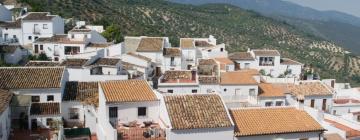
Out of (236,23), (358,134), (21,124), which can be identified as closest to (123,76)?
(21,124)

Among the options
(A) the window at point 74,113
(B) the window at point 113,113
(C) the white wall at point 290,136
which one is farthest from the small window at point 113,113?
(A) the window at point 74,113

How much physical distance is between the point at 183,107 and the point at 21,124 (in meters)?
16.8

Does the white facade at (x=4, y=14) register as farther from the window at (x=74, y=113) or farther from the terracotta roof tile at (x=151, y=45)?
the window at (x=74, y=113)

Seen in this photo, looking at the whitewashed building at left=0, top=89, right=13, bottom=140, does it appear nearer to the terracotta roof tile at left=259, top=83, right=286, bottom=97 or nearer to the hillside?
the terracotta roof tile at left=259, top=83, right=286, bottom=97

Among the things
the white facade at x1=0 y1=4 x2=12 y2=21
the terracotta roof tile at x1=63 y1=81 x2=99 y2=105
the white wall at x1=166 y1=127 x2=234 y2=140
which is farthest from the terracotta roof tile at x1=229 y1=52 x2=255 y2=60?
the white wall at x1=166 y1=127 x2=234 y2=140

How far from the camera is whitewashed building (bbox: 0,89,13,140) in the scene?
31295mm

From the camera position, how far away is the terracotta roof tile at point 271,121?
1088 inches

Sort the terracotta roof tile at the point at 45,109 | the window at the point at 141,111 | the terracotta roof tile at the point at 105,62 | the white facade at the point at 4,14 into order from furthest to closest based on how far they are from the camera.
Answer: the white facade at the point at 4,14 < the terracotta roof tile at the point at 105,62 < the terracotta roof tile at the point at 45,109 < the window at the point at 141,111

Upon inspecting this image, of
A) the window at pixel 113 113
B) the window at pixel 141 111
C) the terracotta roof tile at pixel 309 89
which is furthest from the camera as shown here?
the terracotta roof tile at pixel 309 89

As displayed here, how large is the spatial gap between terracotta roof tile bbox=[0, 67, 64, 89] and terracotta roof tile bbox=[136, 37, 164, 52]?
705 inches

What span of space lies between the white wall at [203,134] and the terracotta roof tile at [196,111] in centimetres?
29

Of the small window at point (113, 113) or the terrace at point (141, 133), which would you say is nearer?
the terrace at point (141, 133)

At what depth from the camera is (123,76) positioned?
43.2 meters

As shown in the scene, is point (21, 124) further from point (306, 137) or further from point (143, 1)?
point (143, 1)
